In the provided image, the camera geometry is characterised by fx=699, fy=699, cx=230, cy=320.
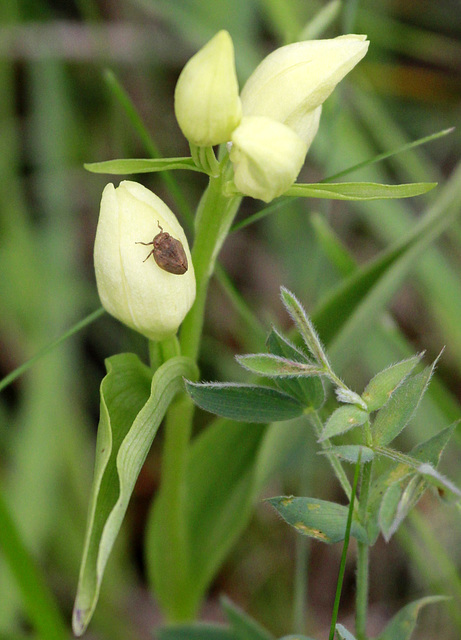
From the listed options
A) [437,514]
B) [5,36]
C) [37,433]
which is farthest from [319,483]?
[5,36]

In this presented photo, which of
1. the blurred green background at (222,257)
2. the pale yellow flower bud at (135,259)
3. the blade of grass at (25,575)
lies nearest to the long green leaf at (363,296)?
the blurred green background at (222,257)

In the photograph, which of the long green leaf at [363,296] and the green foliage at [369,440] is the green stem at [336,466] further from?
the long green leaf at [363,296]

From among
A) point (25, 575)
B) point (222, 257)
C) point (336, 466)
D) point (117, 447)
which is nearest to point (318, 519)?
point (336, 466)

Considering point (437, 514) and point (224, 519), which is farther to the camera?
point (437, 514)

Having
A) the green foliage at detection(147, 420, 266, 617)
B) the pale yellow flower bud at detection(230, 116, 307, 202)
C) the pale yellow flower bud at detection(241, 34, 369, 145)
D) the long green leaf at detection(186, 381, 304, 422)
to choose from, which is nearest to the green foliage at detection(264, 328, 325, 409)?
the long green leaf at detection(186, 381, 304, 422)

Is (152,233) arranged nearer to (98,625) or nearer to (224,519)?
(224,519)

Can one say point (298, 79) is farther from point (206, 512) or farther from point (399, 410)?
point (206, 512)
